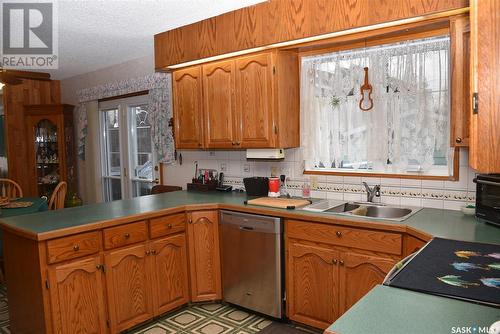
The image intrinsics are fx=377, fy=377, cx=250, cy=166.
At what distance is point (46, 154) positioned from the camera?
19.0 feet

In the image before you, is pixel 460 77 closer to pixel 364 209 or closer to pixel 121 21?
pixel 364 209

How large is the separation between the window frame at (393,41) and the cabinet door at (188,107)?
100 centimetres

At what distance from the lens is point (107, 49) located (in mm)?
4148

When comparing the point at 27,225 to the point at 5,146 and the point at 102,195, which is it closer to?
the point at 102,195

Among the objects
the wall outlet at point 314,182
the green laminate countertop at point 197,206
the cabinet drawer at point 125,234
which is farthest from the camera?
the wall outlet at point 314,182

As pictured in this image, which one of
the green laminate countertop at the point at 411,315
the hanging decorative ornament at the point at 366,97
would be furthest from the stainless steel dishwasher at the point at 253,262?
the green laminate countertop at the point at 411,315

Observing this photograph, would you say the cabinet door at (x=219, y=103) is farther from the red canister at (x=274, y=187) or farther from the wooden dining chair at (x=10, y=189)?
the wooden dining chair at (x=10, y=189)

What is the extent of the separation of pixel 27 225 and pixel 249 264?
4.97 ft

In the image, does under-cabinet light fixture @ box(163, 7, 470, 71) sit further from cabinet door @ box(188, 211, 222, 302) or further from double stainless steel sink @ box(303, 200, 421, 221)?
cabinet door @ box(188, 211, 222, 302)

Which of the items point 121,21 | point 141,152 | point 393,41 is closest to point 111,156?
point 141,152

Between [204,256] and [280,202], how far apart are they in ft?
2.51

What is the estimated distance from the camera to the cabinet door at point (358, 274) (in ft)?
7.39

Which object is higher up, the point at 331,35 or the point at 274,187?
the point at 331,35

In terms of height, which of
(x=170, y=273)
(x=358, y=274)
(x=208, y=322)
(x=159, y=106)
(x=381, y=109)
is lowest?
(x=208, y=322)
